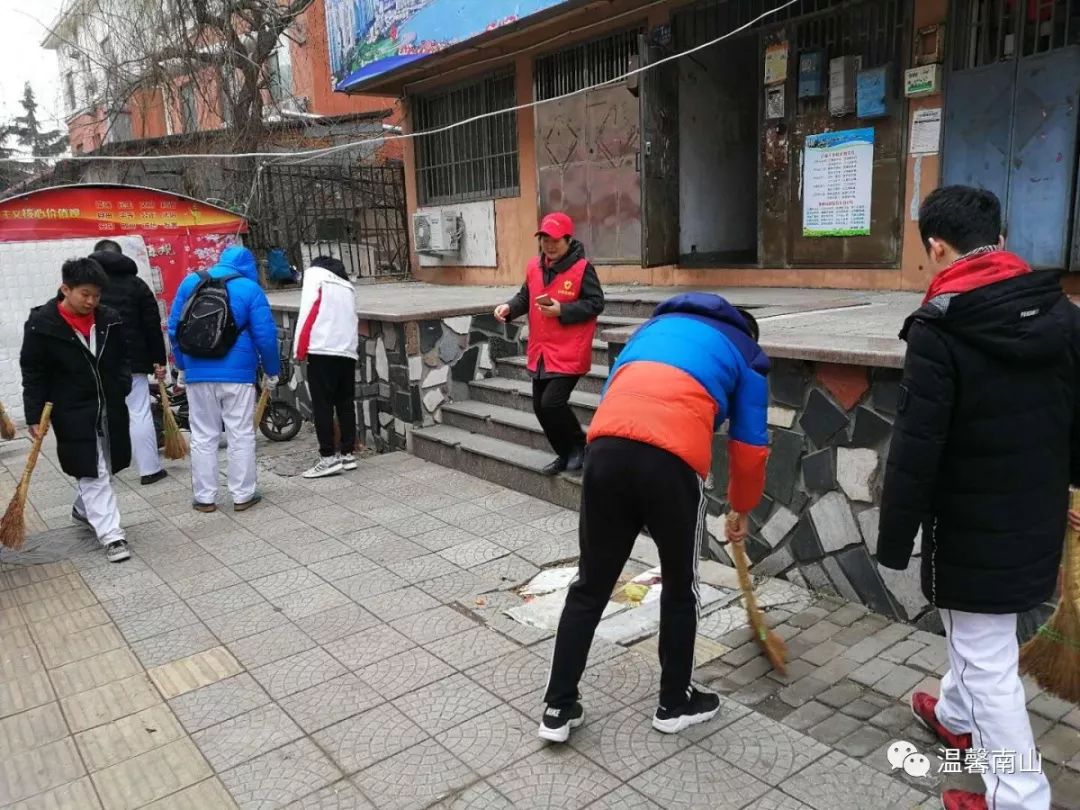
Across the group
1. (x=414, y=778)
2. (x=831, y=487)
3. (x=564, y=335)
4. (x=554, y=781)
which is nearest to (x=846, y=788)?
(x=554, y=781)

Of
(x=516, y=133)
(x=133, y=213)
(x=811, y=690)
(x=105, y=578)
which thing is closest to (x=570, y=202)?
(x=516, y=133)

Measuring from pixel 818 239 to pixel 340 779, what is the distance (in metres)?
6.31

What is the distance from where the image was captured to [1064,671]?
2.63 metres

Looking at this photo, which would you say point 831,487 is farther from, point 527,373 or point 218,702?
point 527,373

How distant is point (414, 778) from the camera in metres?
2.78

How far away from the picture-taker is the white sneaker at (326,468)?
6527 mm

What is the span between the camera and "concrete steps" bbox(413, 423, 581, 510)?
5531 millimetres

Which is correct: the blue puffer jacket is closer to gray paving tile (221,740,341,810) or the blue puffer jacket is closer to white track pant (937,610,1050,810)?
gray paving tile (221,740,341,810)

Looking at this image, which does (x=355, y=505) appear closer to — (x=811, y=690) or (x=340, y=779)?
(x=340, y=779)

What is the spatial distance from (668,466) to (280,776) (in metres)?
1.67

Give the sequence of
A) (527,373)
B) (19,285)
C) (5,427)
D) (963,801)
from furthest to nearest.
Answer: (19,285) < (5,427) < (527,373) < (963,801)

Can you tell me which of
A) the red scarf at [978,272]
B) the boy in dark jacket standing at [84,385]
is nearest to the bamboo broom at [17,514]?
the boy in dark jacket standing at [84,385]

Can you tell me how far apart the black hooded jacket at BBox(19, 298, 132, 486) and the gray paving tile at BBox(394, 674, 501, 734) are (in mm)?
2709

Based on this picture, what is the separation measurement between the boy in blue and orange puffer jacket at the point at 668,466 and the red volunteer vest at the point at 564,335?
2300 millimetres
